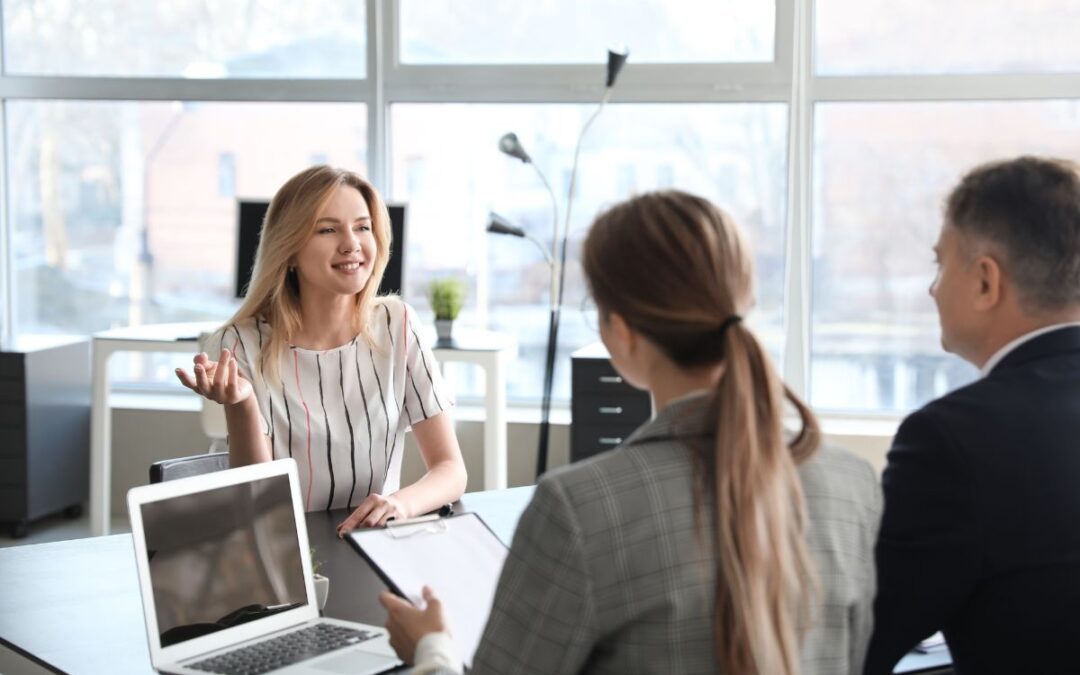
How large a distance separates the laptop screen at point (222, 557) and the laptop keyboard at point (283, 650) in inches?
1.7

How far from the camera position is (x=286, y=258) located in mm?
2549

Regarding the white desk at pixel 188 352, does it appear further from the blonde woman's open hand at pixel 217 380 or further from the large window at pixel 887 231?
the blonde woman's open hand at pixel 217 380

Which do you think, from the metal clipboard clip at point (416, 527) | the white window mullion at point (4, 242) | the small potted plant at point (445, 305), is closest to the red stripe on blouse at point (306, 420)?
the metal clipboard clip at point (416, 527)

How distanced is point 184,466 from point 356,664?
977mm

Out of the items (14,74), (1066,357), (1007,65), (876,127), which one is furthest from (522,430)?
(1066,357)

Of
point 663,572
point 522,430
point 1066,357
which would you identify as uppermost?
point 1066,357

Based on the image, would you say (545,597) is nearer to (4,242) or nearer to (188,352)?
(188,352)

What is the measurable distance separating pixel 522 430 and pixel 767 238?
1257mm

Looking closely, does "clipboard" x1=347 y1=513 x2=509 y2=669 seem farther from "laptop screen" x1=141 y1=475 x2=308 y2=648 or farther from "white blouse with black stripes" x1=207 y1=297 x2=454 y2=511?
"white blouse with black stripes" x1=207 y1=297 x2=454 y2=511

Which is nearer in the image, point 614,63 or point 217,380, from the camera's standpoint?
point 217,380

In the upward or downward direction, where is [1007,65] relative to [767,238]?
upward

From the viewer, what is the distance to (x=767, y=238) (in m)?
5.10

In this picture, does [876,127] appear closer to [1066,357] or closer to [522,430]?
[522,430]

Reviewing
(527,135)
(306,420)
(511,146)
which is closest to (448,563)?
(306,420)
